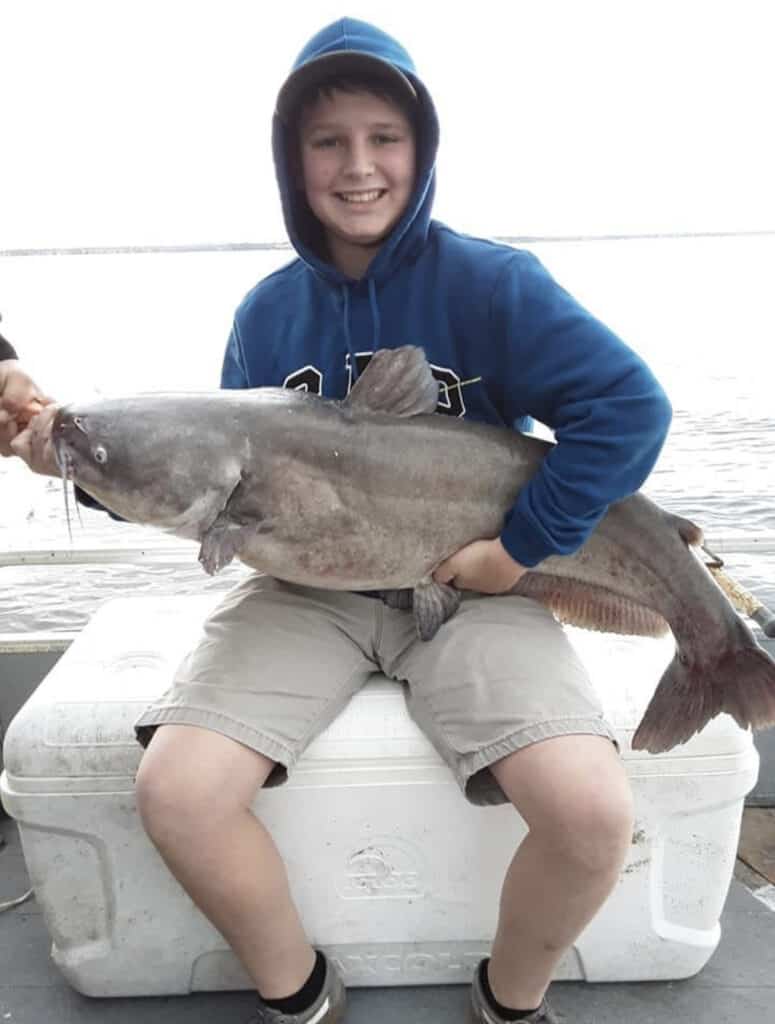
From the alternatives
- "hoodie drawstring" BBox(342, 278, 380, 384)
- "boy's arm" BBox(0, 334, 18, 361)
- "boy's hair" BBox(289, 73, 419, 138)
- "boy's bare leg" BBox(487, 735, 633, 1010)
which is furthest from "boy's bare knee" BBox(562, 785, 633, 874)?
"boy's arm" BBox(0, 334, 18, 361)

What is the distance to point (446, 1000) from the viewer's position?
1.80 meters

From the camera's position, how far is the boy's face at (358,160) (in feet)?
5.99

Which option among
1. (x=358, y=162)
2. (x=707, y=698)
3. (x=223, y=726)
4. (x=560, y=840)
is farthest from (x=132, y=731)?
(x=358, y=162)

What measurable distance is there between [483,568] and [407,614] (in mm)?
192

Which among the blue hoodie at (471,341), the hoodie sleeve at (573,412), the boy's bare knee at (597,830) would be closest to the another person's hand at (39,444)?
the blue hoodie at (471,341)

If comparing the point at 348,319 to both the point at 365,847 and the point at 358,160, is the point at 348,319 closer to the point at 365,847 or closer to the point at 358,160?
the point at 358,160

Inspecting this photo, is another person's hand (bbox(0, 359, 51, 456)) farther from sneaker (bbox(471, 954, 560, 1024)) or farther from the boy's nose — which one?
sneaker (bbox(471, 954, 560, 1024))

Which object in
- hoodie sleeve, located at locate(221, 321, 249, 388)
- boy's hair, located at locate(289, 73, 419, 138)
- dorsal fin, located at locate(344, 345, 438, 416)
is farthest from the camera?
hoodie sleeve, located at locate(221, 321, 249, 388)

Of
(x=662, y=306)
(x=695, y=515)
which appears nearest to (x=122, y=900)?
(x=695, y=515)

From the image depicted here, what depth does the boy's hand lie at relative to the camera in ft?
5.74

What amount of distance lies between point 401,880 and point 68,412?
1054 millimetres

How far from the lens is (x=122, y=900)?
176 cm

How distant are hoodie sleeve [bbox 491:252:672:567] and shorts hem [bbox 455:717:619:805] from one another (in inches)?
12.7

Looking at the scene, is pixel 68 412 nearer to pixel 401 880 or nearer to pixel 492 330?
pixel 492 330
